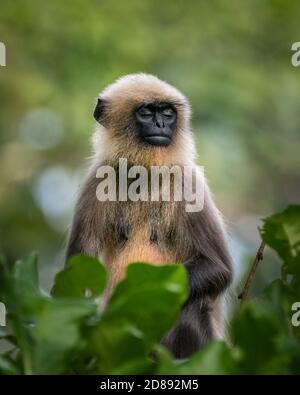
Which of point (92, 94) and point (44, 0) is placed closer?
point (92, 94)

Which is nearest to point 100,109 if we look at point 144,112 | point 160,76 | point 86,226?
point 144,112

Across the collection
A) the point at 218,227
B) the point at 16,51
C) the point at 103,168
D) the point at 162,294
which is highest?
the point at 16,51

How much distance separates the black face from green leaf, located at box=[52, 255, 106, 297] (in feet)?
13.1

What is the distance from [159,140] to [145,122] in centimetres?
22

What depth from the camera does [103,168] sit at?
21.1ft

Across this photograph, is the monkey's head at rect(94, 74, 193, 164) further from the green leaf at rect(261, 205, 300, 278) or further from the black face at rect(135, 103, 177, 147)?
the green leaf at rect(261, 205, 300, 278)

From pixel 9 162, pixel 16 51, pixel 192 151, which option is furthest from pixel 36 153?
pixel 192 151

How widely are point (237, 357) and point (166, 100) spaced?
15.1 ft

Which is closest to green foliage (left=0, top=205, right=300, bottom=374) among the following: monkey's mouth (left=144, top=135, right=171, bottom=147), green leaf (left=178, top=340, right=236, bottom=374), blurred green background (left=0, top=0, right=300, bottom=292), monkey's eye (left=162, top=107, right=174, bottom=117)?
green leaf (left=178, top=340, right=236, bottom=374)

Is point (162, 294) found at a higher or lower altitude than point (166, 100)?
lower

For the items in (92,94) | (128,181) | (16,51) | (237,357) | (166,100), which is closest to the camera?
→ (237,357)

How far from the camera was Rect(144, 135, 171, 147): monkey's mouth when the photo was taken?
6348 mm

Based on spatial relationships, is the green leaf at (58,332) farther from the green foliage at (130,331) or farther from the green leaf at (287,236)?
the green leaf at (287,236)
